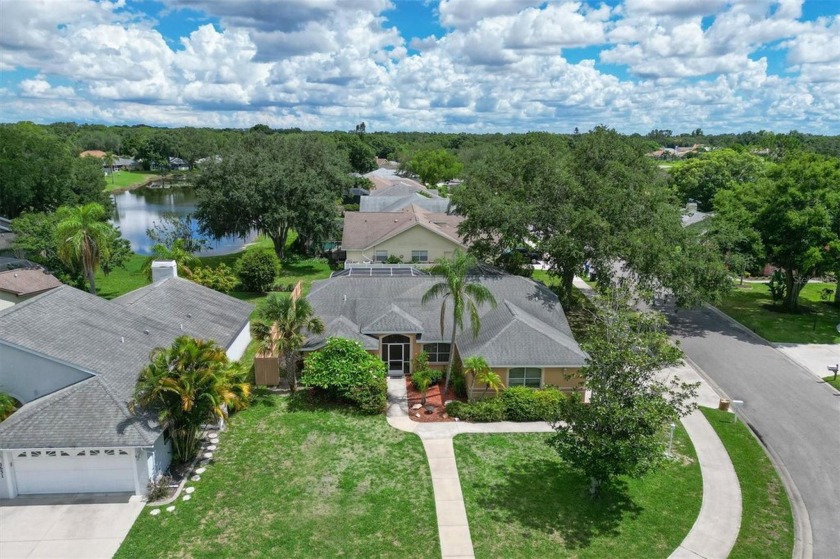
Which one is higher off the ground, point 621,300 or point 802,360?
point 621,300

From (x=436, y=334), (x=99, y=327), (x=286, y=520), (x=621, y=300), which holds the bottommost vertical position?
(x=286, y=520)

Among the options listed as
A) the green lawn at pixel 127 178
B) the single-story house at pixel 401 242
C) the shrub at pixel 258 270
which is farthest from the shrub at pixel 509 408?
the green lawn at pixel 127 178

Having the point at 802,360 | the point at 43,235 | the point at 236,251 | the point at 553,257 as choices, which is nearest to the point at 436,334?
the point at 553,257

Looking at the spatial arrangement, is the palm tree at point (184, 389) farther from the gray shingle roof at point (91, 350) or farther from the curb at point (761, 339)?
the curb at point (761, 339)

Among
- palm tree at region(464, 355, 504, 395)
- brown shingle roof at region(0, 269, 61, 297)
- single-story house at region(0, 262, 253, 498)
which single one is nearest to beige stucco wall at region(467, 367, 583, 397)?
palm tree at region(464, 355, 504, 395)

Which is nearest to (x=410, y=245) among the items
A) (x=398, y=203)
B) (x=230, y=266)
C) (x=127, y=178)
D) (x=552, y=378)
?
(x=230, y=266)

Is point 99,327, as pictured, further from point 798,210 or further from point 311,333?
point 798,210

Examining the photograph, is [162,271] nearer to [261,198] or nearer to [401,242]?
[261,198]
